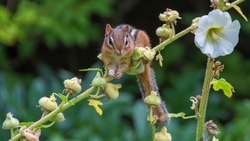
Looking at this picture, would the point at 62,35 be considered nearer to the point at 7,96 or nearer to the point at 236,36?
the point at 7,96

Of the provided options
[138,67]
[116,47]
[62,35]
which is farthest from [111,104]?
[138,67]

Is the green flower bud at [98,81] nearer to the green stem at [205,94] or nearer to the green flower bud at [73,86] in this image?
the green flower bud at [73,86]

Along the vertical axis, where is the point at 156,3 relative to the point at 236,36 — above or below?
above

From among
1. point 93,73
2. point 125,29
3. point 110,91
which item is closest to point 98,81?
point 110,91

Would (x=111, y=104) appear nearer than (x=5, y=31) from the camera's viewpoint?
Yes

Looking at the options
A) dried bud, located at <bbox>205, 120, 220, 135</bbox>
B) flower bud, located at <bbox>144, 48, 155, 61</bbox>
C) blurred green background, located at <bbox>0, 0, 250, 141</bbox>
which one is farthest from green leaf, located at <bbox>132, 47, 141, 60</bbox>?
blurred green background, located at <bbox>0, 0, 250, 141</bbox>

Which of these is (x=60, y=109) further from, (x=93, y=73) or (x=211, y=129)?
(x=93, y=73)
